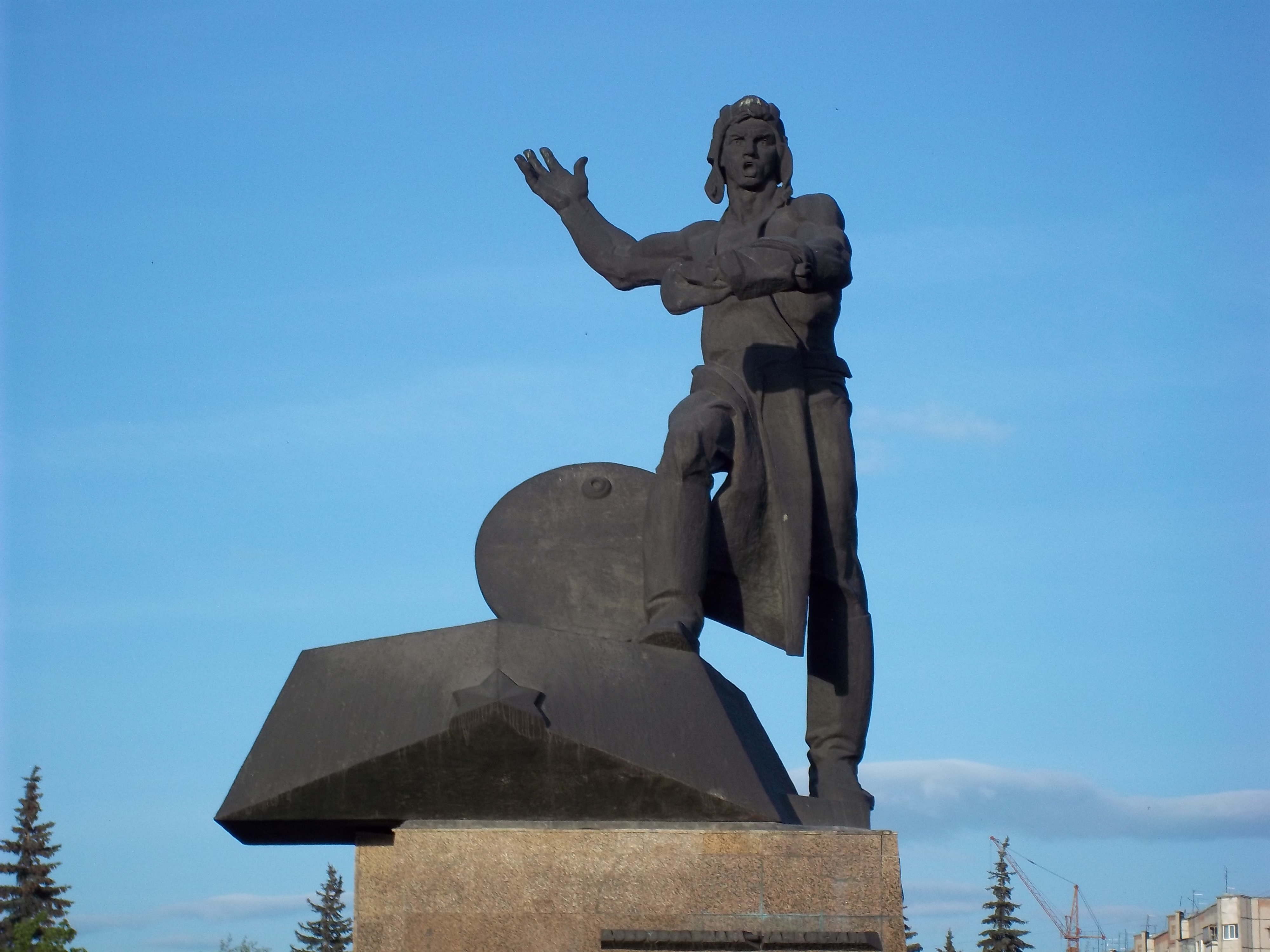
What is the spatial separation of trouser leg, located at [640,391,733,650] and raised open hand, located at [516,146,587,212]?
2006 mm

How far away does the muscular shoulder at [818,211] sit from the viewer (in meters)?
9.16

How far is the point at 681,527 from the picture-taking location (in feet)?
27.6

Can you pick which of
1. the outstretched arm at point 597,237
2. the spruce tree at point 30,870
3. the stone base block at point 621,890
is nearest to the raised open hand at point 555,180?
the outstretched arm at point 597,237

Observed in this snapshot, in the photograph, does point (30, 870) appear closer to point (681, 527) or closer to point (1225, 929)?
point (681, 527)

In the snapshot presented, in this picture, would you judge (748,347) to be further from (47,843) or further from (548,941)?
(47,843)

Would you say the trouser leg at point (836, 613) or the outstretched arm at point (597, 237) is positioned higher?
the outstretched arm at point (597, 237)

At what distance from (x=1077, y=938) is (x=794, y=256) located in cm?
5027

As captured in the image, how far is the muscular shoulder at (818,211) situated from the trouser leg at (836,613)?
813mm

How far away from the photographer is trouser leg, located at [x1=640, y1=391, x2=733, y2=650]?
8.39 metres

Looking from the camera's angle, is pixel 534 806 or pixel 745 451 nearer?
pixel 534 806

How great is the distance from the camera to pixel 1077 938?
54.7m

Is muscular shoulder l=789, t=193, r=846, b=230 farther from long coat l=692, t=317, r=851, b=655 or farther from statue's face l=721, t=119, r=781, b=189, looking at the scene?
long coat l=692, t=317, r=851, b=655

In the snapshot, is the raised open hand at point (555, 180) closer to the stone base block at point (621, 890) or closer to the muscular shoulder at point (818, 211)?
the muscular shoulder at point (818, 211)

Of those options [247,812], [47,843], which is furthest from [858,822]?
[47,843]
